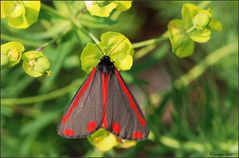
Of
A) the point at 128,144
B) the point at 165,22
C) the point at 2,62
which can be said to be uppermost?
the point at 165,22

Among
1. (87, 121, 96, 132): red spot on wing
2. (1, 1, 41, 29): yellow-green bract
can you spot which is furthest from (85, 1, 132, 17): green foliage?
(87, 121, 96, 132): red spot on wing

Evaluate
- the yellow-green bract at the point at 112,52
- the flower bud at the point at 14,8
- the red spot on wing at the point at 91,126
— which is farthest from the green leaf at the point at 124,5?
the red spot on wing at the point at 91,126

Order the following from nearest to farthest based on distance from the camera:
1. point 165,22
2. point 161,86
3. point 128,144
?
point 128,144, point 165,22, point 161,86

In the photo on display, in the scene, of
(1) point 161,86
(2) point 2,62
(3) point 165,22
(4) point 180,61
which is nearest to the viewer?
(2) point 2,62

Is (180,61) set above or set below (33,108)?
above


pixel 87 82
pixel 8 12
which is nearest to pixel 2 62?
pixel 8 12

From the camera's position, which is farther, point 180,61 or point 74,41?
point 180,61

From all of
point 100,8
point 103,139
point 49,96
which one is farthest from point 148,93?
point 100,8

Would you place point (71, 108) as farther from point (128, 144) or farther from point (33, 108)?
point (33, 108)
